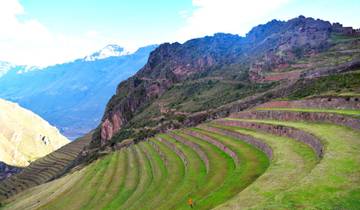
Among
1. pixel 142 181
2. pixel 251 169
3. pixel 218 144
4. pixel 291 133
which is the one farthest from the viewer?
pixel 142 181

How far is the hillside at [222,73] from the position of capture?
242ft

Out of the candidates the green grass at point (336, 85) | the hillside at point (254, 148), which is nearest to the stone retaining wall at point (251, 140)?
the hillside at point (254, 148)

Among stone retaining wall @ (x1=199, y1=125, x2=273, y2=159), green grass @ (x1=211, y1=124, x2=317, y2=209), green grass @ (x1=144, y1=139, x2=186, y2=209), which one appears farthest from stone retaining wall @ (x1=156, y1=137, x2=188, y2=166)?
green grass @ (x1=211, y1=124, x2=317, y2=209)

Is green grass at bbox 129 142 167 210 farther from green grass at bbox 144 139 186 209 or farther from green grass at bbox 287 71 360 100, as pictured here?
green grass at bbox 287 71 360 100

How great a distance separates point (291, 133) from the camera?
1152 inches

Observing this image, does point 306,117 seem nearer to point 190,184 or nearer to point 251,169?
point 251,169

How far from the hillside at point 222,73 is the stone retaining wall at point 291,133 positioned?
11.3 m

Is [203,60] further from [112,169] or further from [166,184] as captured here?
[166,184]

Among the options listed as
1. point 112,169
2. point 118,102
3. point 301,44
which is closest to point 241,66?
point 301,44

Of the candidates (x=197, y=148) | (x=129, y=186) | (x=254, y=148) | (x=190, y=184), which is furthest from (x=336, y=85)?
(x=129, y=186)

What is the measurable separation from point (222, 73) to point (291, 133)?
3741 inches

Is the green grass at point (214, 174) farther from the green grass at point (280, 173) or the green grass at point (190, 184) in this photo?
the green grass at point (280, 173)

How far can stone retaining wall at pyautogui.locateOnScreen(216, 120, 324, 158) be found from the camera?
22873 mm

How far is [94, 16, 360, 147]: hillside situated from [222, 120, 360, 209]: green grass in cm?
2134
